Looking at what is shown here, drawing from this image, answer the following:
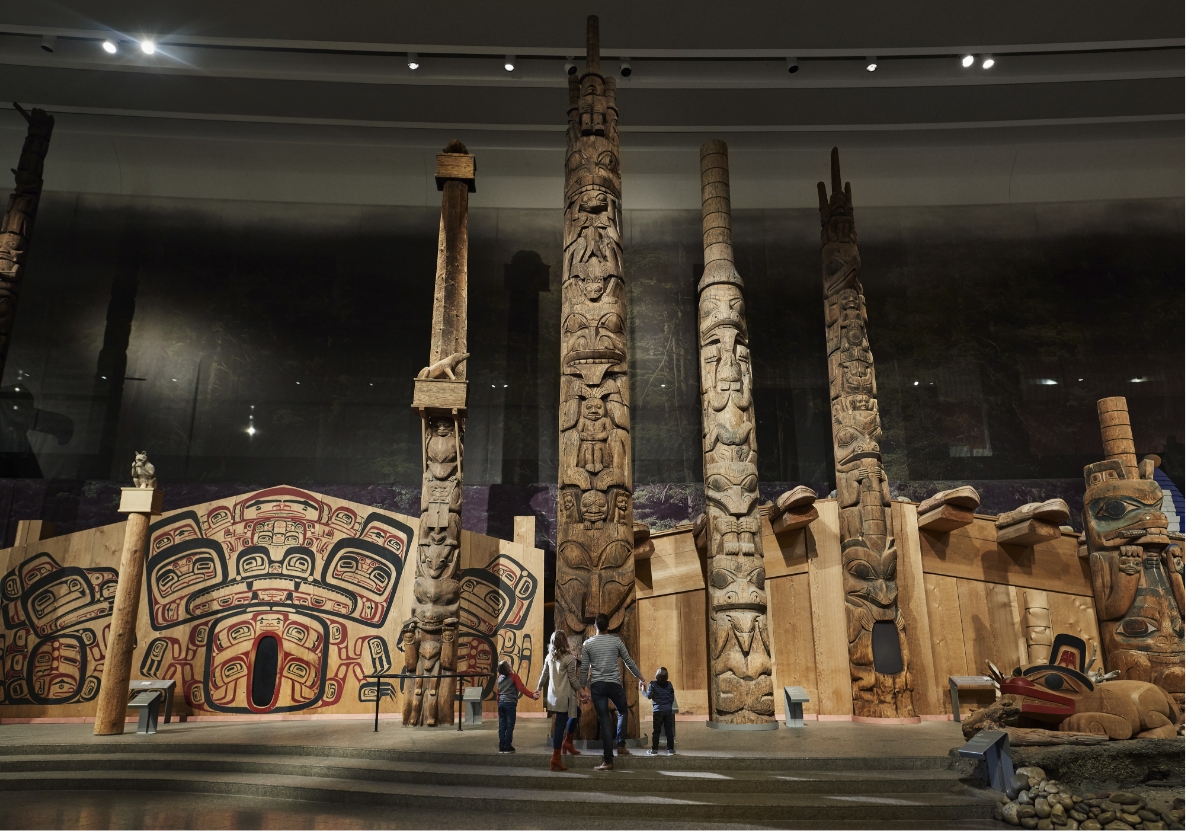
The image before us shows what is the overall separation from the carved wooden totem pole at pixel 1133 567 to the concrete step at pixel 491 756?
3582 mm

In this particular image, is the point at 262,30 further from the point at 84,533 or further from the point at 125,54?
the point at 84,533

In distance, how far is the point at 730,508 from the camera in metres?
7.60

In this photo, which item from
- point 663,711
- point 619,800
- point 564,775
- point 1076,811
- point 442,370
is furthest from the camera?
point 442,370

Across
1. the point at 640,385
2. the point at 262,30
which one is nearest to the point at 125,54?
the point at 262,30

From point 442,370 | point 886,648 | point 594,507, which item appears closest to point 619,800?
point 594,507

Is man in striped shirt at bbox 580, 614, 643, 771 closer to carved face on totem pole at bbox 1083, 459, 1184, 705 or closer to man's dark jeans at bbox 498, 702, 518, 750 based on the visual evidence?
man's dark jeans at bbox 498, 702, 518, 750

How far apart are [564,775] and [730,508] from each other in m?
3.47

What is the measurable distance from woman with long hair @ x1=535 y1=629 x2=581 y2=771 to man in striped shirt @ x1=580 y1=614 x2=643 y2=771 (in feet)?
0.52

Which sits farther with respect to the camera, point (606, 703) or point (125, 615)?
point (125, 615)

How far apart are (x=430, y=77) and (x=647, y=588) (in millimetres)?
7694

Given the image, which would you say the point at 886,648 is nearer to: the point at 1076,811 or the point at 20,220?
the point at 1076,811

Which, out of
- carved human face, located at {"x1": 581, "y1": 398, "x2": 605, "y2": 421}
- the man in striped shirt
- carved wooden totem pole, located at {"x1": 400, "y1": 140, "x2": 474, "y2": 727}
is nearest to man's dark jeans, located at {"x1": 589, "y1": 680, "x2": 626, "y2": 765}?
the man in striped shirt

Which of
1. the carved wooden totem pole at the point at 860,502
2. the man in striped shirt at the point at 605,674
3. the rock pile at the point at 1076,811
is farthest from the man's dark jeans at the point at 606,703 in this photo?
the carved wooden totem pole at the point at 860,502

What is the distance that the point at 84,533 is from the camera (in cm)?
887
